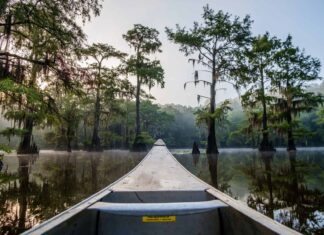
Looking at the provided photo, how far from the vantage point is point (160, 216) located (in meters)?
1.96

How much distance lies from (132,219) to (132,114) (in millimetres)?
48017

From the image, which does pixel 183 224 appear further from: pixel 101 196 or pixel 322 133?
pixel 322 133

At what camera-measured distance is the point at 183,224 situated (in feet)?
7.02

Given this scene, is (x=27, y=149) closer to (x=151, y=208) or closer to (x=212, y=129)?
(x=212, y=129)

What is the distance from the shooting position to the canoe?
5.14 feet

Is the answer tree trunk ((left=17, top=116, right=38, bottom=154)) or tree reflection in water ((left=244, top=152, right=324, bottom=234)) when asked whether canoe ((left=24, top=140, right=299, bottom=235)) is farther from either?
tree trunk ((left=17, top=116, right=38, bottom=154))

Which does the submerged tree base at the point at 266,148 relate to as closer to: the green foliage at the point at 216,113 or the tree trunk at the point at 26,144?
the green foliage at the point at 216,113

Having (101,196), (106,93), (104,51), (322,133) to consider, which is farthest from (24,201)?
(322,133)

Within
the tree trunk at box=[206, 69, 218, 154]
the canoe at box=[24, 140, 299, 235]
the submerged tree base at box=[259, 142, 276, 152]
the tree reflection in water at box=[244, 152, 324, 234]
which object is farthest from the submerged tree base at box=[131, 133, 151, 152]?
the canoe at box=[24, 140, 299, 235]

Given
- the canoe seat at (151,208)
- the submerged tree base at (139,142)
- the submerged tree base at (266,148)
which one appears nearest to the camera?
the canoe seat at (151,208)

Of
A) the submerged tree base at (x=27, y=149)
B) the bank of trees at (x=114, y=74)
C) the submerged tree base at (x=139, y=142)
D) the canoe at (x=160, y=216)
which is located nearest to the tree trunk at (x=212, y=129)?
the bank of trees at (x=114, y=74)

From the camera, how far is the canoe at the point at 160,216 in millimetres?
1568

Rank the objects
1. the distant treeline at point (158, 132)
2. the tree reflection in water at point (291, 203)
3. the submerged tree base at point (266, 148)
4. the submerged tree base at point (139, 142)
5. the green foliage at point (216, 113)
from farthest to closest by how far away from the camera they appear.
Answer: the distant treeline at point (158, 132) < the submerged tree base at point (139, 142) < the submerged tree base at point (266, 148) < the green foliage at point (216, 113) < the tree reflection in water at point (291, 203)

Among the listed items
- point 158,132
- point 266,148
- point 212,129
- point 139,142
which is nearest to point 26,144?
point 139,142
